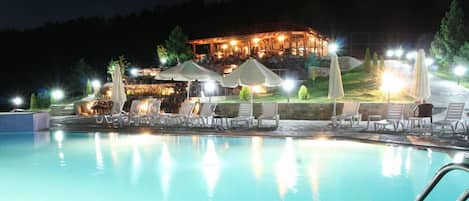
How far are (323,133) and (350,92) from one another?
976 centimetres

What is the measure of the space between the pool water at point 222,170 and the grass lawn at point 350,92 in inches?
320

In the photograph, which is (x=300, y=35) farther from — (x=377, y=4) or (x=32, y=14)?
(x=32, y=14)

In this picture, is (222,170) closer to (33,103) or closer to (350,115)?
(350,115)

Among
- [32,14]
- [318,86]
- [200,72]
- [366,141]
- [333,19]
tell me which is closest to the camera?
[366,141]

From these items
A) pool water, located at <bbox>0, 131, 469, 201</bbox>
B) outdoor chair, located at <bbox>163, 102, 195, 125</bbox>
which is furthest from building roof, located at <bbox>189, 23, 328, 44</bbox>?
pool water, located at <bbox>0, 131, 469, 201</bbox>

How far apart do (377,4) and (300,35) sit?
2415 cm

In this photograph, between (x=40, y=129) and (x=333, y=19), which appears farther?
(x=333, y=19)

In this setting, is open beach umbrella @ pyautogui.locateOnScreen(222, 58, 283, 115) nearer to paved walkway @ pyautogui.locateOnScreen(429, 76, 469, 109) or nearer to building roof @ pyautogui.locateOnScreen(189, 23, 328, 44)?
paved walkway @ pyautogui.locateOnScreen(429, 76, 469, 109)

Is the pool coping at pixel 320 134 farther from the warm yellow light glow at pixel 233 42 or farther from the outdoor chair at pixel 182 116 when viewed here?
the warm yellow light glow at pixel 233 42

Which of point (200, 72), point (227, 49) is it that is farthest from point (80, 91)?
point (200, 72)

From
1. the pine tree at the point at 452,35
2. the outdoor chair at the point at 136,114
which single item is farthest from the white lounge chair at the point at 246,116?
the pine tree at the point at 452,35

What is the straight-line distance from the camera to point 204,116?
547 inches

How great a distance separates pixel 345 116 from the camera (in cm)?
1301

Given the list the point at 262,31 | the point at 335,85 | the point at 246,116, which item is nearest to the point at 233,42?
the point at 262,31
